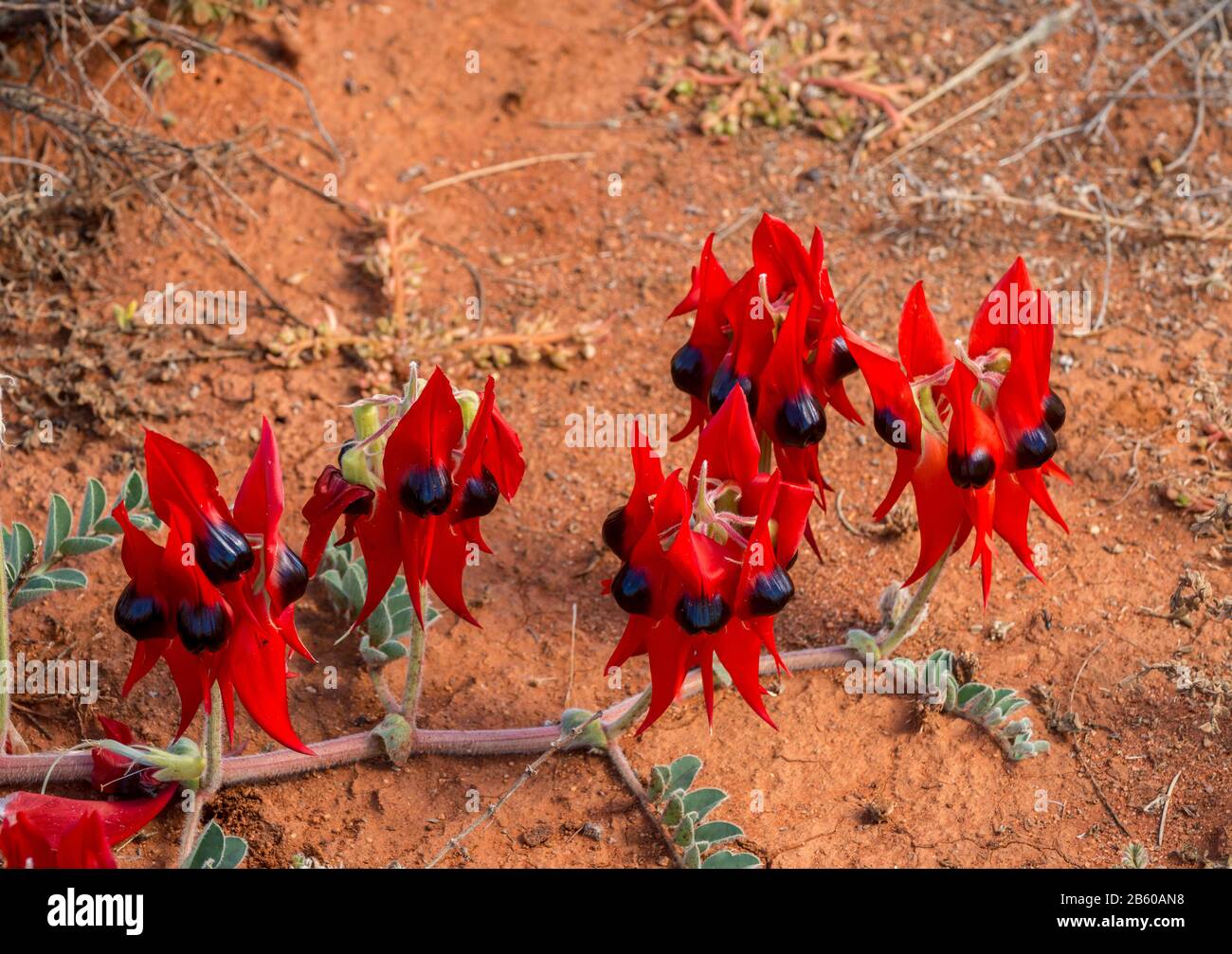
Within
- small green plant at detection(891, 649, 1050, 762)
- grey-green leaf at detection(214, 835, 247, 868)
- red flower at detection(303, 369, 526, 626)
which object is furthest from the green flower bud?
small green plant at detection(891, 649, 1050, 762)

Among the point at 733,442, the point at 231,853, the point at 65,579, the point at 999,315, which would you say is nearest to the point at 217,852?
the point at 231,853

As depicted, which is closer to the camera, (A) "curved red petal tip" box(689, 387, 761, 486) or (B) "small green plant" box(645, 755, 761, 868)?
(A) "curved red petal tip" box(689, 387, 761, 486)

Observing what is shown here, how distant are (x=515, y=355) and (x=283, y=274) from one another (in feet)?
2.29

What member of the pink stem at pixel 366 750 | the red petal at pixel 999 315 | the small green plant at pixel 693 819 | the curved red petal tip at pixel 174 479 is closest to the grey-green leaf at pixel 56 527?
the pink stem at pixel 366 750

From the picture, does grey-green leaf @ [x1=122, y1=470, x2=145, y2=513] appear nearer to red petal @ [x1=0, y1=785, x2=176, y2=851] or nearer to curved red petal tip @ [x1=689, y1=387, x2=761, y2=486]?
red petal @ [x1=0, y1=785, x2=176, y2=851]

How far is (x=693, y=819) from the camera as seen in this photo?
100 inches

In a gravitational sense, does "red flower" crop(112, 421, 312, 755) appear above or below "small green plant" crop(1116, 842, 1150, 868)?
above

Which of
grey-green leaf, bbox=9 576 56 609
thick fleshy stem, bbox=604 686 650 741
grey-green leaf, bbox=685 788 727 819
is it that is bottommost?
grey-green leaf, bbox=685 788 727 819

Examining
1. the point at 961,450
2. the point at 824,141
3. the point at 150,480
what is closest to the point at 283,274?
the point at 824,141

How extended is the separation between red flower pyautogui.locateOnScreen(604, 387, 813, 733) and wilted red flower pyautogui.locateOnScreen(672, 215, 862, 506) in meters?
0.15

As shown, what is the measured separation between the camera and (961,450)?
2.23m

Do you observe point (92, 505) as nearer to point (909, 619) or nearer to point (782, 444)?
point (782, 444)

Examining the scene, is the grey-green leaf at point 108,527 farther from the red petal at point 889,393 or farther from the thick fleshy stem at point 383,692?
the red petal at point 889,393

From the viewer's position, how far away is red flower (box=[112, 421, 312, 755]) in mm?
2045
